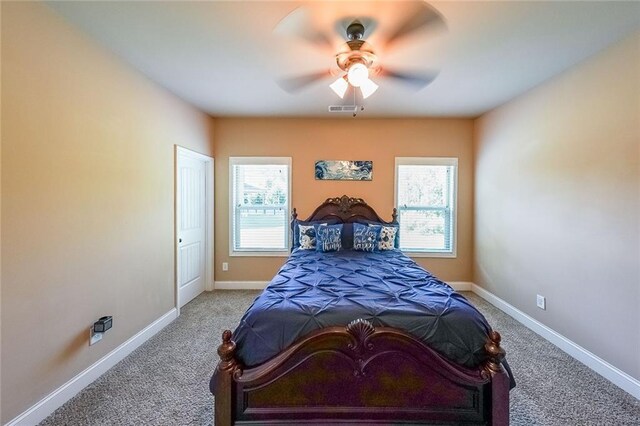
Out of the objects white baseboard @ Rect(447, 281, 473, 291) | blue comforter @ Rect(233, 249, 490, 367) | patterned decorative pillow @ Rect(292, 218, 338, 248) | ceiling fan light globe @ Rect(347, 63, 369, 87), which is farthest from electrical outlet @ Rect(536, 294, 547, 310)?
ceiling fan light globe @ Rect(347, 63, 369, 87)

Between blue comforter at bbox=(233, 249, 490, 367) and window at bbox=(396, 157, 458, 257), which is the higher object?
window at bbox=(396, 157, 458, 257)

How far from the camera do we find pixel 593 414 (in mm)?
1819

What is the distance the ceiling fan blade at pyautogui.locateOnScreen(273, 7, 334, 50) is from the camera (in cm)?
169

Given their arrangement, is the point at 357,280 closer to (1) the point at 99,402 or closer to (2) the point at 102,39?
(1) the point at 99,402

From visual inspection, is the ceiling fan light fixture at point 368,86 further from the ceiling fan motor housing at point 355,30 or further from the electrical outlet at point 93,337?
the electrical outlet at point 93,337

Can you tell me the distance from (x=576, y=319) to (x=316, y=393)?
2.59 m

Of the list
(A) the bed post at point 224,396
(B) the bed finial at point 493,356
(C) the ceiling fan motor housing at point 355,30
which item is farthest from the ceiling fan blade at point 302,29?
(B) the bed finial at point 493,356

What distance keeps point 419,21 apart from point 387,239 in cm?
258

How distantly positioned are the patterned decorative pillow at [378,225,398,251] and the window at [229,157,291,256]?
150cm

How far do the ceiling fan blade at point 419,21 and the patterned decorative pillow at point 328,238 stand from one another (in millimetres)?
2311

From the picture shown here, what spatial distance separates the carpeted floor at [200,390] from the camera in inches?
70.6

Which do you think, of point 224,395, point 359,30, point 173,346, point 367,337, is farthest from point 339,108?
point 173,346

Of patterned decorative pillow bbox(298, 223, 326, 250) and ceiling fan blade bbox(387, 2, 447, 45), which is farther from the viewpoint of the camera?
patterned decorative pillow bbox(298, 223, 326, 250)

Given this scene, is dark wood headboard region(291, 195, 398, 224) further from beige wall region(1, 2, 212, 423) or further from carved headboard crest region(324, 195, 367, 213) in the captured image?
beige wall region(1, 2, 212, 423)
